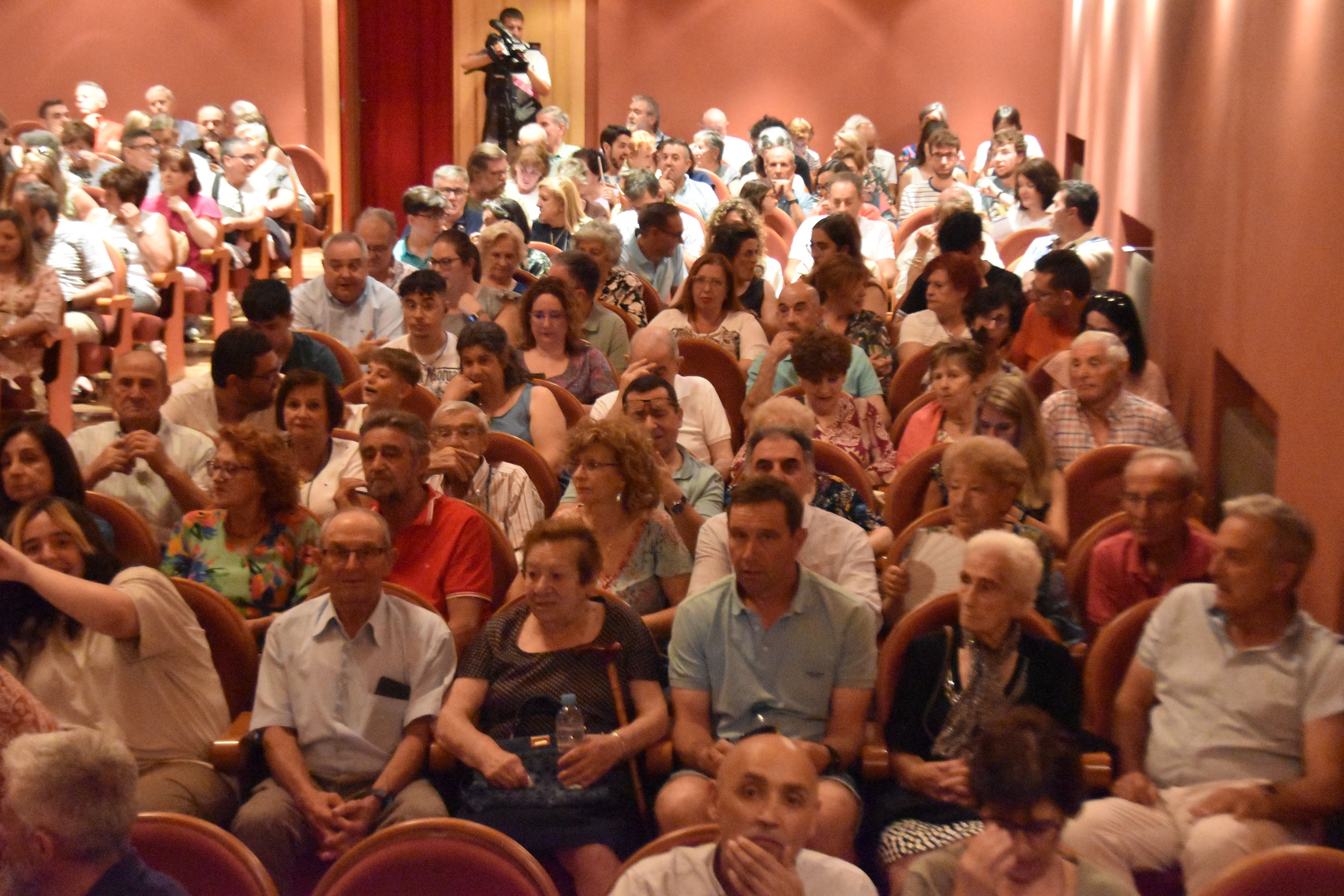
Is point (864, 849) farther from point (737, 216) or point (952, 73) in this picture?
point (952, 73)

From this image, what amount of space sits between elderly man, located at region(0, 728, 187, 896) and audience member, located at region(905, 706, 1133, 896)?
123cm

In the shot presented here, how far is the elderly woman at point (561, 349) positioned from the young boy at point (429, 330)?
0.31 m

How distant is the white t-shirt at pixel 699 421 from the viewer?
4.99 meters

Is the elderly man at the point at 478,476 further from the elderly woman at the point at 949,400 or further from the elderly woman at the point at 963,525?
the elderly woman at the point at 949,400

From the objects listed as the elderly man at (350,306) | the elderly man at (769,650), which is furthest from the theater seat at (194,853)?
the elderly man at (350,306)

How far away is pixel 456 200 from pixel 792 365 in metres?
3.45

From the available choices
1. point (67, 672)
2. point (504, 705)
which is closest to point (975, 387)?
point (504, 705)

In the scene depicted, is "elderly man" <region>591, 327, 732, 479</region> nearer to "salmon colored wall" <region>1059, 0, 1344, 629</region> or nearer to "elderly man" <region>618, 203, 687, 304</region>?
"salmon colored wall" <region>1059, 0, 1344, 629</region>

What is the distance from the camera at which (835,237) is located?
6.66m

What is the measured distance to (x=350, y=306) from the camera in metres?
6.20

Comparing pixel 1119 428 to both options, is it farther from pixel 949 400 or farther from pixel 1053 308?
pixel 1053 308

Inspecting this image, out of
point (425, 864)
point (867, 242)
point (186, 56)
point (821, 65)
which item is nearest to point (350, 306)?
point (867, 242)

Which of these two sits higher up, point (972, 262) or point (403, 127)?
point (403, 127)

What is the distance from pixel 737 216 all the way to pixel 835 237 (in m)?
0.63
